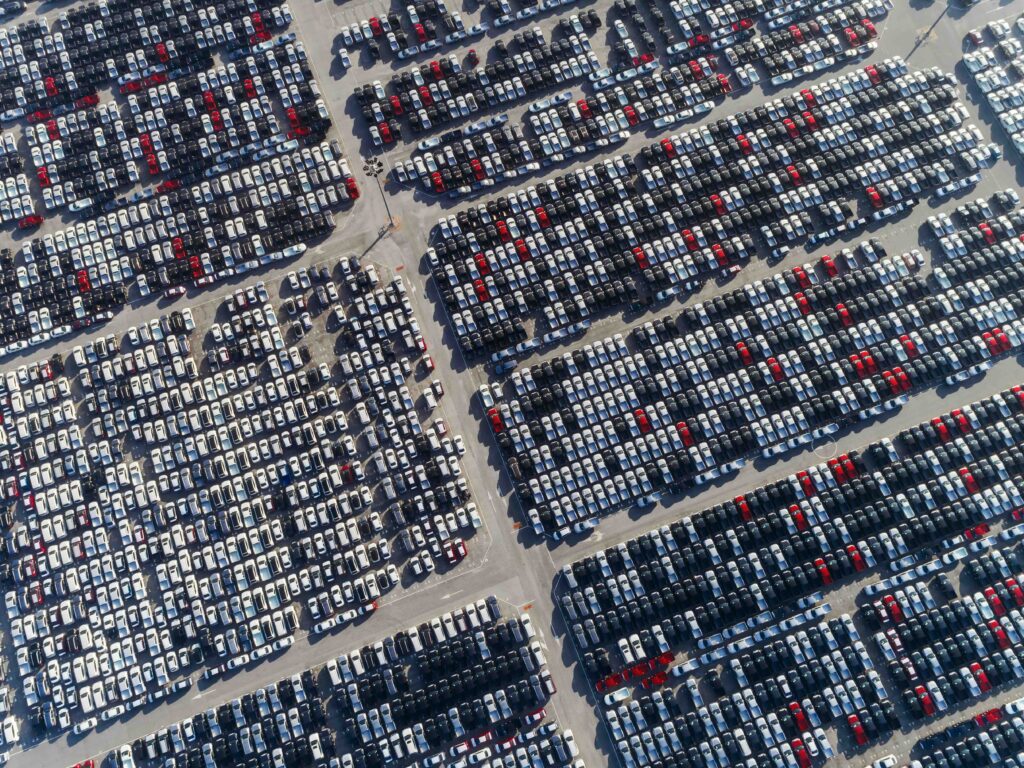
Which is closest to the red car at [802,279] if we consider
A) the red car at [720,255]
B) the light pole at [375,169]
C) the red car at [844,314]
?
the red car at [844,314]

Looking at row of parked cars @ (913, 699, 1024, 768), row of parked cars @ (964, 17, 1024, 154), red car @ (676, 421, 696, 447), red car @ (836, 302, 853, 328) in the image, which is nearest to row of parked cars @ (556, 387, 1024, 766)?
row of parked cars @ (913, 699, 1024, 768)

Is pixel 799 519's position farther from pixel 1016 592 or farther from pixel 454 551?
pixel 454 551

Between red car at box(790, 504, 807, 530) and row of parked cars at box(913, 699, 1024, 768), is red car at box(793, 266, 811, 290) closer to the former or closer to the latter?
red car at box(790, 504, 807, 530)

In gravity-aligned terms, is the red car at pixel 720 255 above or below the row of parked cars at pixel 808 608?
above

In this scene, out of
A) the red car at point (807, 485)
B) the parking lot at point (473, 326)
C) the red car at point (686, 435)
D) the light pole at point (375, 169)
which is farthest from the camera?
the light pole at point (375, 169)

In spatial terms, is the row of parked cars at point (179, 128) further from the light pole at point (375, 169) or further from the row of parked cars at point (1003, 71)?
the row of parked cars at point (1003, 71)

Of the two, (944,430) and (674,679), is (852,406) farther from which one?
(674,679)

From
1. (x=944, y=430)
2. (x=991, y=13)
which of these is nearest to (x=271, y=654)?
(x=944, y=430)
